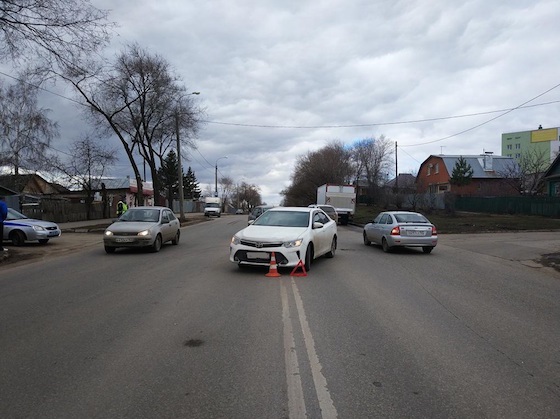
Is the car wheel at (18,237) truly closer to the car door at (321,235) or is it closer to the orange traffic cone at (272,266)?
the car door at (321,235)

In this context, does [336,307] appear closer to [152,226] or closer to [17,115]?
[152,226]

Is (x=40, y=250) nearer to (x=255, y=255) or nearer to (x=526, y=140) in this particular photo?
(x=255, y=255)

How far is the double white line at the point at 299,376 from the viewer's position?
3.38 meters

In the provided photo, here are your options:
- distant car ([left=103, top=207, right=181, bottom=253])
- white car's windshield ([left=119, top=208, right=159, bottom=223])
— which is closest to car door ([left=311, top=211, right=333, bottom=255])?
distant car ([left=103, top=207, right=181, bottom=253])

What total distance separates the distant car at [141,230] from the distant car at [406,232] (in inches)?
280

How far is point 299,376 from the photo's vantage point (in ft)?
13.1

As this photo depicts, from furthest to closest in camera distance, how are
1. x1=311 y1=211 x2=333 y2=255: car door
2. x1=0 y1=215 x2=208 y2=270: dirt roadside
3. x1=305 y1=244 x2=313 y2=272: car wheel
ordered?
x1=0 y1=215 x2=208 y2=270: dirt roadside → x1=311 y1=211 x2=333 y2=255: car door → x1=305 y1=244 x2=313 y2=272: car wheel

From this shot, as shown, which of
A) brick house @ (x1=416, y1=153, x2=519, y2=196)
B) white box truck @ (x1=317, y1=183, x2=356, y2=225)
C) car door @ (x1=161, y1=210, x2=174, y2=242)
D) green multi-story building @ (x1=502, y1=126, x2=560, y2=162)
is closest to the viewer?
car door @ (x1=161, y1=210, x2=174, y2=242)

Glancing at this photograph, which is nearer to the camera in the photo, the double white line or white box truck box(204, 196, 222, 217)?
the double white line

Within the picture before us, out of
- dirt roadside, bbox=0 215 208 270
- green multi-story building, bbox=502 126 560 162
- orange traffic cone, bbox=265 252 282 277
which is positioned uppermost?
green multi-story building, bbox=502 126 560 162

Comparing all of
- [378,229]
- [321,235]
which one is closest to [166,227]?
[321,235]

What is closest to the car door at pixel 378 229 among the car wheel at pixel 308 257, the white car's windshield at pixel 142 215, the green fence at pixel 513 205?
the car wheel at pixel 308 257

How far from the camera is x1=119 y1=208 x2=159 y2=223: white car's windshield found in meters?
14.6

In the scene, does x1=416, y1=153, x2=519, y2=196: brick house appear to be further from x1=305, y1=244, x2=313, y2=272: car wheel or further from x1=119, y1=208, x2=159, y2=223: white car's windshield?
x1=305, y1=244, x2=313, y2=272: car wheel
